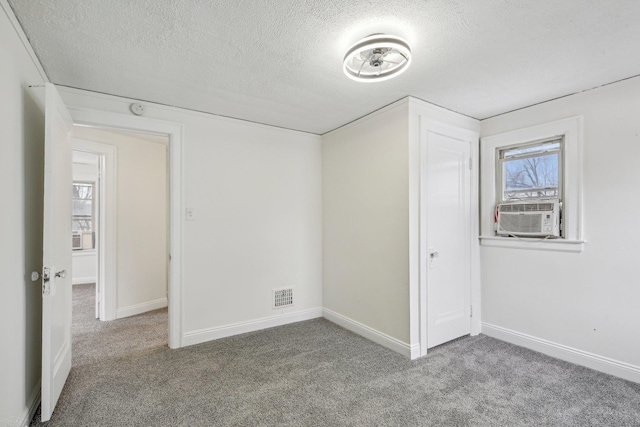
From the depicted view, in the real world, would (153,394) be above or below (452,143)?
below

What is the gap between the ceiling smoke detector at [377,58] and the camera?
1.79 metres

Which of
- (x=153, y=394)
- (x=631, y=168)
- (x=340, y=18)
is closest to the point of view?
(x=340, y=18)

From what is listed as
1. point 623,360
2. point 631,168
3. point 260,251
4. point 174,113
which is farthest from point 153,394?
point 631,168

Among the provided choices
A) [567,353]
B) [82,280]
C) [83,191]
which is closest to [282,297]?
[567,353]

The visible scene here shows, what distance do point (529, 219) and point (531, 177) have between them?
1.43 ft

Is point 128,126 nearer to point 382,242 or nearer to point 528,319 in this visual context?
point 382,242

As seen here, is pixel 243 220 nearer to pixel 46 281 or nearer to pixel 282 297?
pixel 282 297

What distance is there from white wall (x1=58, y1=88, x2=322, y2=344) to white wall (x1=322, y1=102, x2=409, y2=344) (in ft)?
0.91

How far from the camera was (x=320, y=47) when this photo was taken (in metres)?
1.95

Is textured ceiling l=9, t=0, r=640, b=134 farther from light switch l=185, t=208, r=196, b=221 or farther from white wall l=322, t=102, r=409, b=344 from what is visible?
Answer: light switch l=185, t=208, r=196, b=221

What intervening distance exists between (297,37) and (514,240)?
2.76 m

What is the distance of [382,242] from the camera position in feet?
10.1

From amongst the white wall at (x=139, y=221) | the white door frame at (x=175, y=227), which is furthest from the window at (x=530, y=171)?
the white wall at (x=139, y=221)

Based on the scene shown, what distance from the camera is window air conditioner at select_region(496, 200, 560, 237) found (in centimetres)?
274
